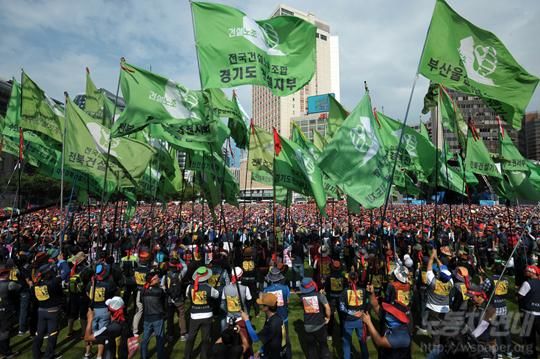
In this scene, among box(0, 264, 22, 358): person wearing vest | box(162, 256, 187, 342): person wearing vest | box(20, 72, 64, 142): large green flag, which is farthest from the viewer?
box(20, 72, 64, 142): large green flag

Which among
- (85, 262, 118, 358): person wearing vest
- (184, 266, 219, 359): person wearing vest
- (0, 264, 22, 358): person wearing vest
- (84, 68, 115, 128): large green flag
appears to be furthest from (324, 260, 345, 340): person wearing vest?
(84, 68, 115, 128): large green flag

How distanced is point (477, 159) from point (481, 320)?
26.1 feet

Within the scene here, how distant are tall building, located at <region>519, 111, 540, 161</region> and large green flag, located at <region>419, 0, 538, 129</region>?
161 metres

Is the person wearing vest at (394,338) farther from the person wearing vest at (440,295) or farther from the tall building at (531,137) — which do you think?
the tall building at (531,137)

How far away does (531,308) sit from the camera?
6012mm

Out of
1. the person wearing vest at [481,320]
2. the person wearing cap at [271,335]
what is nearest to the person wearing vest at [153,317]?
the person wearing cap at [271,335]

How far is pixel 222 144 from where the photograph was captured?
995 centimetres

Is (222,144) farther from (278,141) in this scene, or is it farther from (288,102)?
(288,102)

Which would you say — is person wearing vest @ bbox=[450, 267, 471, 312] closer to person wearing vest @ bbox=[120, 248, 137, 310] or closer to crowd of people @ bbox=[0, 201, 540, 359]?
crowd of people @ bbox=[0, 201, 540, 359]

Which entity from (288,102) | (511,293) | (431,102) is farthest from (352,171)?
(288,102)

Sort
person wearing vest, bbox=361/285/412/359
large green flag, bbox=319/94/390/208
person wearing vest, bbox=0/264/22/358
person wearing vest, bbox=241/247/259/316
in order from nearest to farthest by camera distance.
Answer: person wearing vest, bbox=361/285/412/359 → person wearing vest, bbox=0/264/22/358 → large green flag, bbox=319/94/390/208 → person wearing vest, bbox=241/247/259/316

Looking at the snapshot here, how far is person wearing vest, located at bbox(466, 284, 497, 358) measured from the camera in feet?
15.6

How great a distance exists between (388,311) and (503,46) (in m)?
5.49

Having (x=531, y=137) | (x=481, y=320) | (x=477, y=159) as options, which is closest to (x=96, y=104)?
(x=481, y=320)
